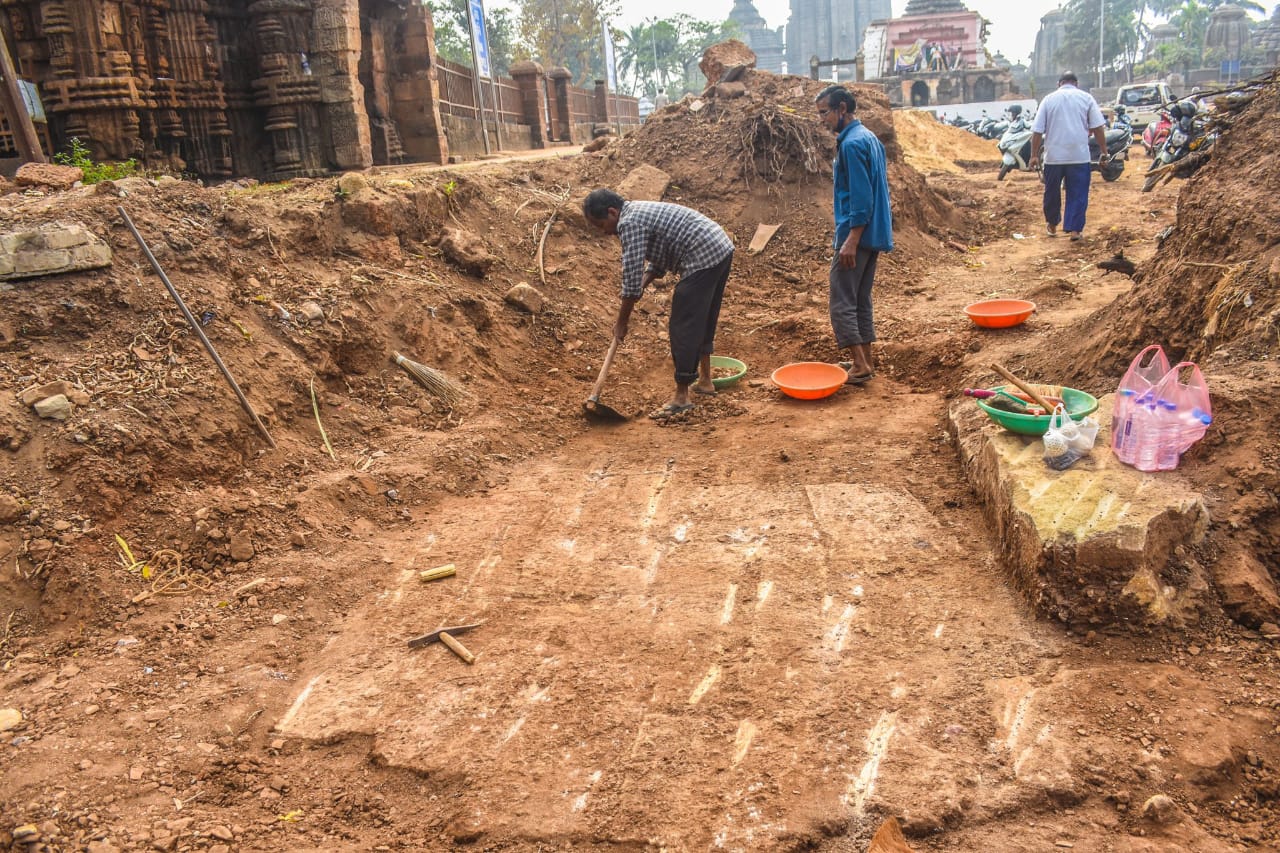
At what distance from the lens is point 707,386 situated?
Result: 5.23 meters

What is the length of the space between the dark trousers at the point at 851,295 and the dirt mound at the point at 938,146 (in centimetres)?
1148

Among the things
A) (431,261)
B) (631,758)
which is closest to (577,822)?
(631,758)

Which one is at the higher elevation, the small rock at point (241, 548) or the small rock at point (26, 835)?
the small rock at point (241, 548)

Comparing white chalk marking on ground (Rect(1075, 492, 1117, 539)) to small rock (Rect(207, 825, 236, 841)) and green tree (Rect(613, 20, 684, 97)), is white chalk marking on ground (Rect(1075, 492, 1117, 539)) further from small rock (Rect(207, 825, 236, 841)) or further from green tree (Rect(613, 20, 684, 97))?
green tree (Rect(613, 20, 684, 97))

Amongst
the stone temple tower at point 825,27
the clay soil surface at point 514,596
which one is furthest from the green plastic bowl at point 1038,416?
the stone temple tower at point 825,27

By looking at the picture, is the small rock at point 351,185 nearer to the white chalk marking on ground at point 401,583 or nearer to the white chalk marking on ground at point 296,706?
the white chalk marking on ground at point 401,583

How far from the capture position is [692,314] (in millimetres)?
4797

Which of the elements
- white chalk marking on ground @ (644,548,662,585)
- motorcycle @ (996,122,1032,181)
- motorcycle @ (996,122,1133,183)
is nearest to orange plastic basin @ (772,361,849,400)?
white chalk marking on ground @ (644,548,662,585)

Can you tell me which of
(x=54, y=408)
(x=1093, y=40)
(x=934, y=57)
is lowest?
(x=54, y=408)

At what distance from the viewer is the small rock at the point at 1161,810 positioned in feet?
6.34

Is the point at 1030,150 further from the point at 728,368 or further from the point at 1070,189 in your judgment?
the point at 728,368

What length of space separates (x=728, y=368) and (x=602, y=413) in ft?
4.00

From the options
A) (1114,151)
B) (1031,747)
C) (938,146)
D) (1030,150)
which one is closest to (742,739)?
(1031,747)

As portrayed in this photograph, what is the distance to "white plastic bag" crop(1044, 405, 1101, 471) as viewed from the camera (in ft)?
9.63
